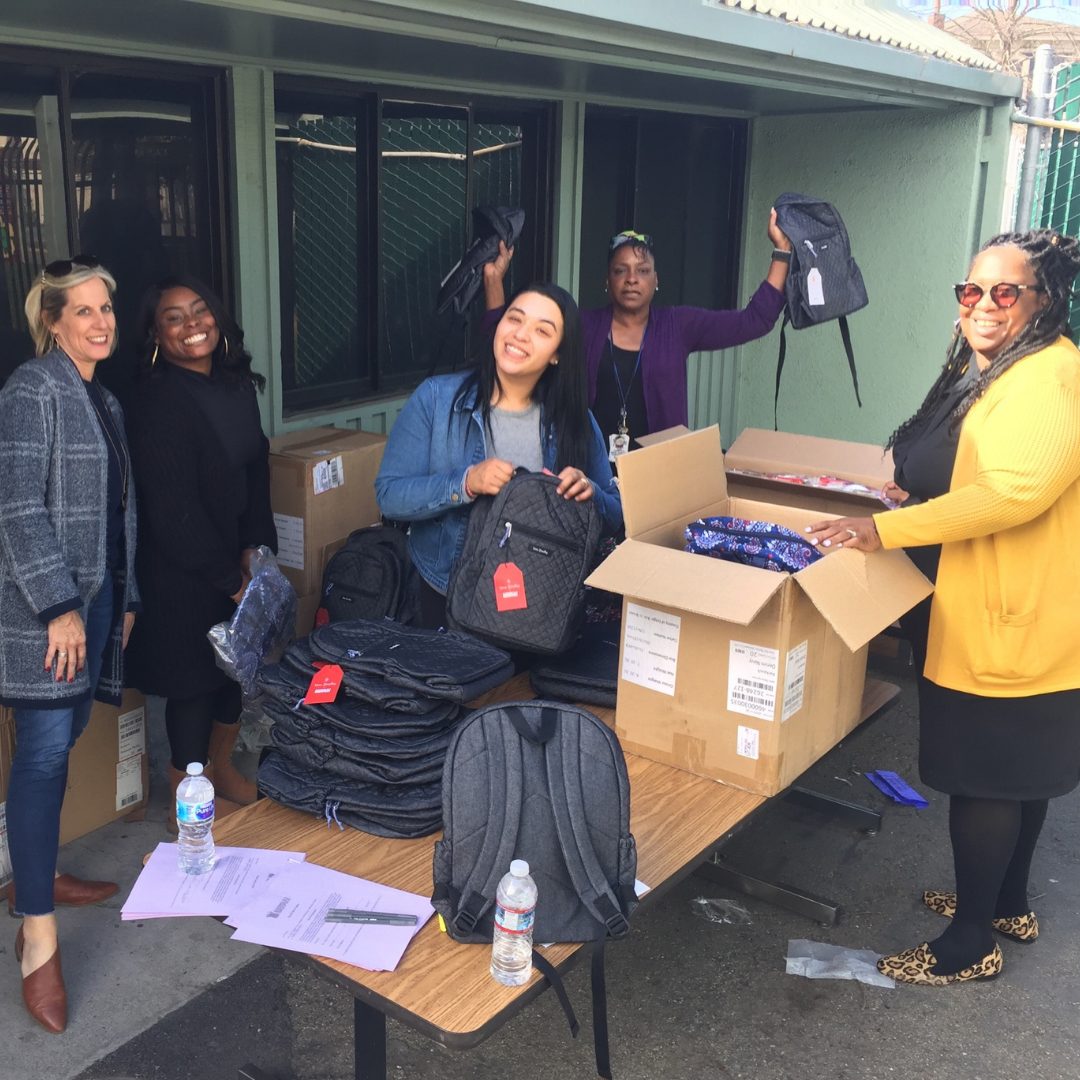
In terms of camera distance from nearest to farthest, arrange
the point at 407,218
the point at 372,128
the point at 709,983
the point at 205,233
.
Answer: the point at 709,983
the point at 205,233
the point at 372,128
the point at 407,218

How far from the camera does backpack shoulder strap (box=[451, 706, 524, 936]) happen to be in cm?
204

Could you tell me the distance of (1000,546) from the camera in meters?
2.62

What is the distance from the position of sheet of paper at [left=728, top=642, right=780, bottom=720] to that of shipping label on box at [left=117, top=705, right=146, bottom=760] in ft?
6.34

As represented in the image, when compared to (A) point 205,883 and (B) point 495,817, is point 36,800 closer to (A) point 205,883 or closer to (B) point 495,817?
(A) point 205,883

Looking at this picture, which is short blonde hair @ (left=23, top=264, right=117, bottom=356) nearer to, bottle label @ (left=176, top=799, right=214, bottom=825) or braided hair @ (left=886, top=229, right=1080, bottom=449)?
bottle label @ (left=176, top=799, right=214, bottom=825)

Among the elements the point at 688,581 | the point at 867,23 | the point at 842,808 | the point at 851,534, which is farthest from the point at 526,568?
the point at 867,23

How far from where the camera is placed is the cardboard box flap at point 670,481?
2.72 metres

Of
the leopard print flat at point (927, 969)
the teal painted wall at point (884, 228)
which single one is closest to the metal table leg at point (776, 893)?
the leopard print flat at point (927, 969)

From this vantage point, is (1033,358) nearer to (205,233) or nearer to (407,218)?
(205,233)

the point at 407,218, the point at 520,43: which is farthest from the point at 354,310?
the point at 520,43

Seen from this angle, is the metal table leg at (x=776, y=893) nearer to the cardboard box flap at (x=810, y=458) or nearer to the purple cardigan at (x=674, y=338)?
the cardboard box flap at (x=810, y=458)

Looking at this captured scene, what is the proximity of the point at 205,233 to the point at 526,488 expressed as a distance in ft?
6.91

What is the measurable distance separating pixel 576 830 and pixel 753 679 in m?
0.59

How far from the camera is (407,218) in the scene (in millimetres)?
5234
